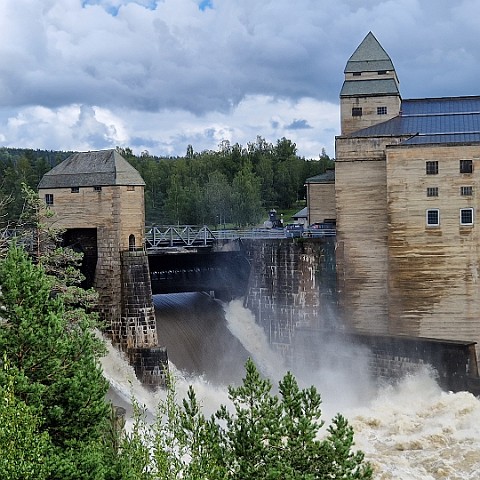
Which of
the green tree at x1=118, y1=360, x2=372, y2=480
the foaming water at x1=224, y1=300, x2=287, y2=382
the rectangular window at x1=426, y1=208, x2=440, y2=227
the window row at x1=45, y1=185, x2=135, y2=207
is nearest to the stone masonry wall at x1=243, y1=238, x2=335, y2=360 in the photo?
the foaming water at x1=224, y1=300, x2=287, y2=382

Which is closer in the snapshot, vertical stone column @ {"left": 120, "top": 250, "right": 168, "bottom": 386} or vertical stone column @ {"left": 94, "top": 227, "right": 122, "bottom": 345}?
vertical stone column @ {"left": 120, "top": 250, "right": 168, "bottom": 386}

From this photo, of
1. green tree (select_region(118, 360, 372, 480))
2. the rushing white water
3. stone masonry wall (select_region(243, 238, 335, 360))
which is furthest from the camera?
stone masonry wall (select_region(243, 238, 335, 360))

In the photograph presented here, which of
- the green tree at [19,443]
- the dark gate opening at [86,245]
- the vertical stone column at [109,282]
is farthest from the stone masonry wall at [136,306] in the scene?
the green tree at [19,443]

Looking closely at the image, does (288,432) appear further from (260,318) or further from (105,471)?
(260,318)

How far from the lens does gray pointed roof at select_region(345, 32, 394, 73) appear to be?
37.7 meters

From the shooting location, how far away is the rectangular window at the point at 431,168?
33.0 meters

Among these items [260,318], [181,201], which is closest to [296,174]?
[181,201]

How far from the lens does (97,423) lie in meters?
14.6

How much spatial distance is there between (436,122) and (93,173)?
16495 millimetres

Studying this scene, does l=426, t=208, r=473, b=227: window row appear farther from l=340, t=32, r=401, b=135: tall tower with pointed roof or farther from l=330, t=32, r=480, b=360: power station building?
l=340, t=32, r=401, b=135: tall tower with pointed roof

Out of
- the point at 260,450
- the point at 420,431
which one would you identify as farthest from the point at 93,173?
the point at 260,450

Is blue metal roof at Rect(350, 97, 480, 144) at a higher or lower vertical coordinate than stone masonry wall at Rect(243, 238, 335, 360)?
higher

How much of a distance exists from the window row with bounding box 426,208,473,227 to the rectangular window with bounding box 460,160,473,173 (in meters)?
1.72

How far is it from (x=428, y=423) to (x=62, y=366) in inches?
703
